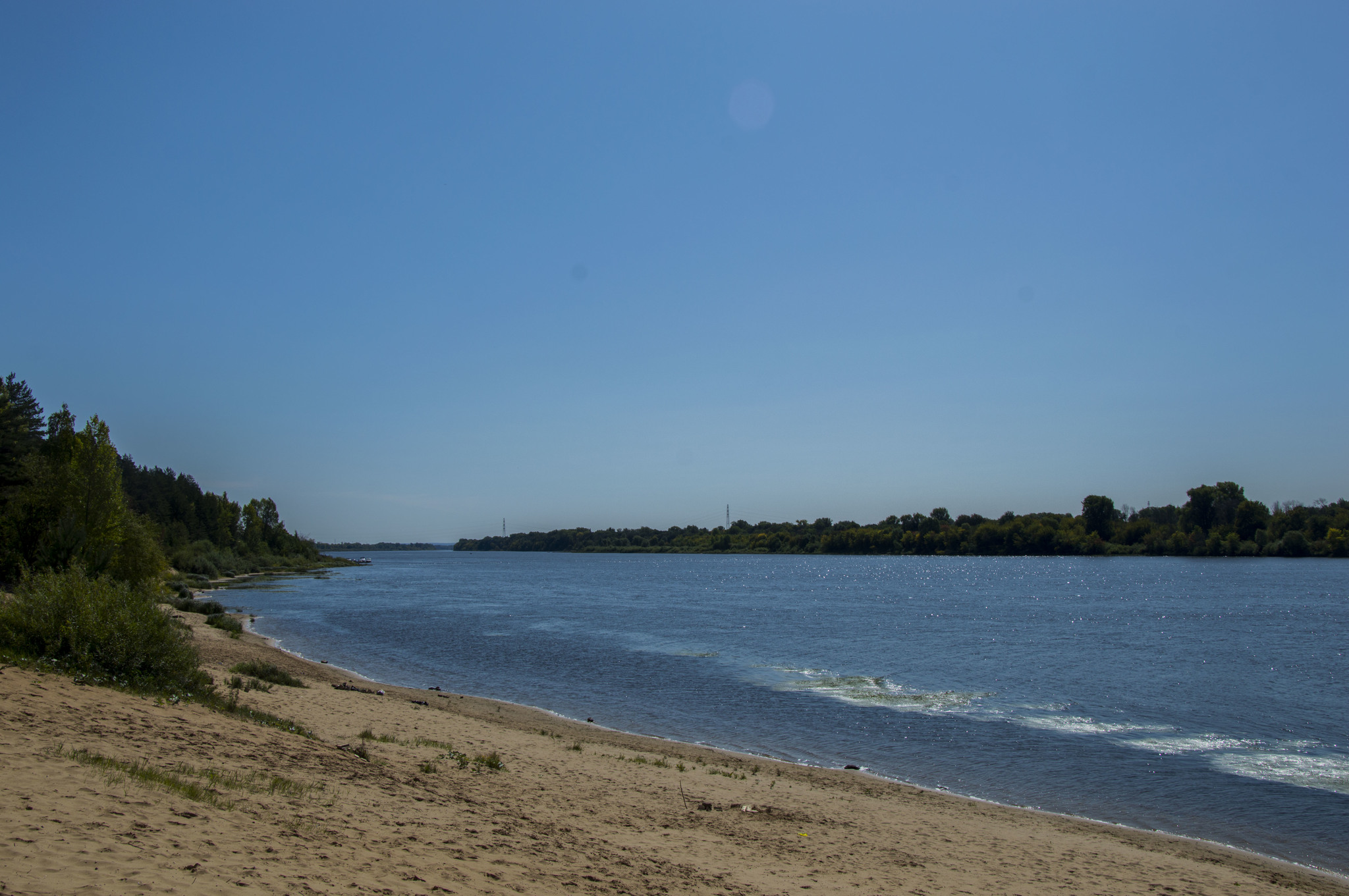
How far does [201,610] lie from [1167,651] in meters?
55.5

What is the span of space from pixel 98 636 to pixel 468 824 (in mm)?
9802

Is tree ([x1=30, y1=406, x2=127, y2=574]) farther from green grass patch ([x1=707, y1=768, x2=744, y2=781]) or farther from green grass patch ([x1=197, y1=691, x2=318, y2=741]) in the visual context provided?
green grass patch ([x1=707, y1=768, x2=744, y2=781])

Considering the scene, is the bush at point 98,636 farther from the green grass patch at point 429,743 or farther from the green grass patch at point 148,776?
the green grass patch at point 148,776

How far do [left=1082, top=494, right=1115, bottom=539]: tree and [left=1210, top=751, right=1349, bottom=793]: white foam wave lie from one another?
192964 millimetres

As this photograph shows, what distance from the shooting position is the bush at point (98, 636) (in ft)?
50.4

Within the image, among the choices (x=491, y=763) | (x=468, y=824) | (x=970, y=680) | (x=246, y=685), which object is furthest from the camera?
(x=970, y=680)

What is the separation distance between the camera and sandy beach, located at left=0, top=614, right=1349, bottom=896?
802cm

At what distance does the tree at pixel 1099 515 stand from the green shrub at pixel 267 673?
205554 mm

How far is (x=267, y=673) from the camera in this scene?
77.1ft

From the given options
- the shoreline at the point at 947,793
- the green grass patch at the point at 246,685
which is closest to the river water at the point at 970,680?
the shoreline at the point at 947,793

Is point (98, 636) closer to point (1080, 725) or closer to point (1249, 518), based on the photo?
point (1080, 725)

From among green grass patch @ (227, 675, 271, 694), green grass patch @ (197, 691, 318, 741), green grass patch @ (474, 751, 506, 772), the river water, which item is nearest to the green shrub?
green grass patch @ (227, 675, 271, 694)

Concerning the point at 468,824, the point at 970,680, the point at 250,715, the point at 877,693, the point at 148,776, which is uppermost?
the point at 148,776

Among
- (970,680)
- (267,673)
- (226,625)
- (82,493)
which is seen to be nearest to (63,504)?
(82,493)
